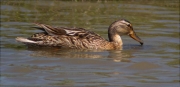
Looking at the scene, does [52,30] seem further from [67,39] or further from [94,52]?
[94,52]

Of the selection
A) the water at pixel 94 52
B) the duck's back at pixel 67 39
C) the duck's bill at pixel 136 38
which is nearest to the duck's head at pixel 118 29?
the duck's bill at pixel 136 38

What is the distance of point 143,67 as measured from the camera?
34.3ft

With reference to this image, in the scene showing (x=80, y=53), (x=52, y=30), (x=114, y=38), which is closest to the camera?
(x=80, y=53)

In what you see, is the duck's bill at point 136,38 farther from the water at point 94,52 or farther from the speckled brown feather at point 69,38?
the speckled brown feather at point 69,38

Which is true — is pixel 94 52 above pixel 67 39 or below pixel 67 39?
below

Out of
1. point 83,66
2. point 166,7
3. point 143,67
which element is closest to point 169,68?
point 143,67

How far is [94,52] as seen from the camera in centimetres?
1219

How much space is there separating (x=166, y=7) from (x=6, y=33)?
679cm

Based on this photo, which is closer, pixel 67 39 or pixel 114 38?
pixel 67 39

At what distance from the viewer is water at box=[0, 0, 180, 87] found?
934 centimetres

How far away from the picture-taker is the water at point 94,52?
9.34 meters

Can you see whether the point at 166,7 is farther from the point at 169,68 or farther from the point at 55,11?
the point at 169,68

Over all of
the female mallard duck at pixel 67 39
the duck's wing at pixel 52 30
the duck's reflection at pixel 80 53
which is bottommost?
the duck's reflection at pixel 80 53

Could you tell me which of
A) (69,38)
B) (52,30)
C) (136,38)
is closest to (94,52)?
(69,38)
